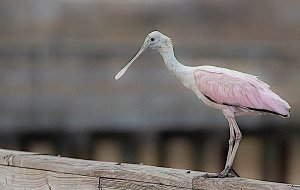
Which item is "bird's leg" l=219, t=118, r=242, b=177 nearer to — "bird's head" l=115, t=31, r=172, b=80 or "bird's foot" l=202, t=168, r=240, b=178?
"bird's foot" l=202, t=168, r=240, b=178

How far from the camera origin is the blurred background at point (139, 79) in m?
1.97

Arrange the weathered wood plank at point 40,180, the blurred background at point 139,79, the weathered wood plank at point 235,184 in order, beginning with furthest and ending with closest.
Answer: the blurred background at point 139,79 < the weathered wood plank at point 40,180 < the weathered wood plank at point 235,184

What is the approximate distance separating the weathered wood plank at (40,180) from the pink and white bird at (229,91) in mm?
168

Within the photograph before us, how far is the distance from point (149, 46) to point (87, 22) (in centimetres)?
123

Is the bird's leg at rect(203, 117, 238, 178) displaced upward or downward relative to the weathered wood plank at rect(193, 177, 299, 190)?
upward

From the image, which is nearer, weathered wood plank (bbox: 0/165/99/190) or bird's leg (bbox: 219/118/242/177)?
A: bird's leg (bbox: 219/118/242/177)

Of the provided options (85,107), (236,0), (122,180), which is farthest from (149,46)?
(85,107)

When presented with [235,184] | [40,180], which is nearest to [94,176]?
[40,180]

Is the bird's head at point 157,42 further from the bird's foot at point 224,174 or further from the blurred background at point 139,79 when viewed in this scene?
the blurred background at point 139,79

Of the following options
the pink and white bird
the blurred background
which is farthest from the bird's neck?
the blurred background

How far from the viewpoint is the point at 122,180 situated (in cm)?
88

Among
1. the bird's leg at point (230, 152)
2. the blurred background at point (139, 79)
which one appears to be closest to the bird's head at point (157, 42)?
the bird's leg at point (230, 152)

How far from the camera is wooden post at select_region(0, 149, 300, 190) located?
31.7 inches

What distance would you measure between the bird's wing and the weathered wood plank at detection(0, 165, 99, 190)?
188 mm
